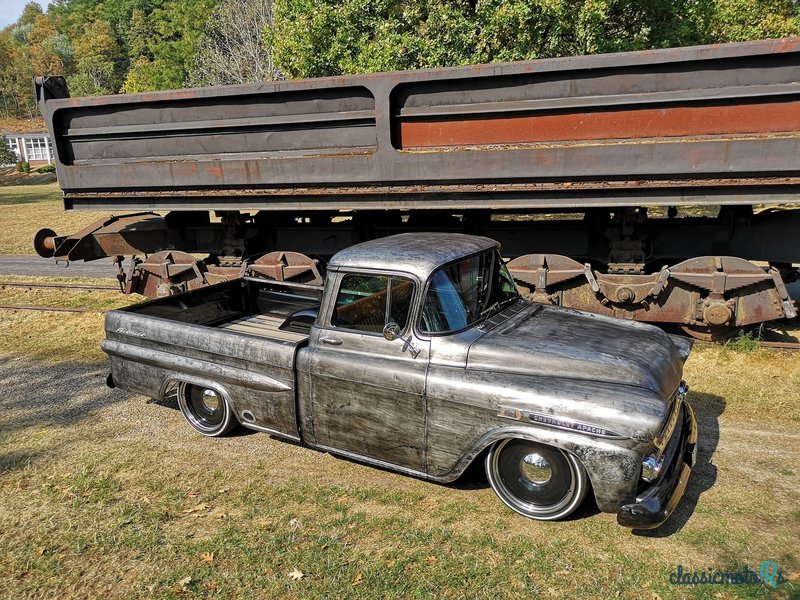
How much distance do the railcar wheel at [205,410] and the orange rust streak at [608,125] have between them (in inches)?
130

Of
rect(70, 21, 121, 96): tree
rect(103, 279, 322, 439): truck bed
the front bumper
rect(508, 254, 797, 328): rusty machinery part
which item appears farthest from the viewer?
rect(70, 21, 121, 96): tree

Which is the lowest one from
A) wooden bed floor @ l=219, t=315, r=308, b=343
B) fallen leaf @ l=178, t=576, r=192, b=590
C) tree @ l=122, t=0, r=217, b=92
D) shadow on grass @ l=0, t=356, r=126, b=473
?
fallen leaf @ l=178, t=576, r=192, b=590

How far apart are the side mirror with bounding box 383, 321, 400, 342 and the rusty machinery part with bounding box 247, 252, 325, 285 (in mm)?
3528

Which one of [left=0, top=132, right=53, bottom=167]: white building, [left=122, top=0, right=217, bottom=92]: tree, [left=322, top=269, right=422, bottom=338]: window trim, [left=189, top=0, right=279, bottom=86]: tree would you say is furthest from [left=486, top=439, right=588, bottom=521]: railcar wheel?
[left=0, top=132, right=53, bottom=167]: white building

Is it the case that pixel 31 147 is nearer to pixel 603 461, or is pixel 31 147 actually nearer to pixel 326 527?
pixel 326 527

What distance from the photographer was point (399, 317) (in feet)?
12.8

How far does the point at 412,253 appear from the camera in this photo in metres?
4.00

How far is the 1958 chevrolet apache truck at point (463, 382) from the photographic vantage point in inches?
128

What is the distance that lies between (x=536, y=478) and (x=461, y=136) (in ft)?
12.0

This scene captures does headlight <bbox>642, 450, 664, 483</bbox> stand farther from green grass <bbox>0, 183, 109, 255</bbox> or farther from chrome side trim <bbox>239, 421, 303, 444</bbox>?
green grass <bbox>0, 183, 109, 255</bbox>

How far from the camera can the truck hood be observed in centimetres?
351

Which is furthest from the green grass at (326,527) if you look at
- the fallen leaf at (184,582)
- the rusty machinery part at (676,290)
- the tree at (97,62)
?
the tree at (97,62)

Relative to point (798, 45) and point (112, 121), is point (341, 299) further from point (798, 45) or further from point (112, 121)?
point (112, 121)

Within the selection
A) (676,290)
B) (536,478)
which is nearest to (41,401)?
(536,478)
